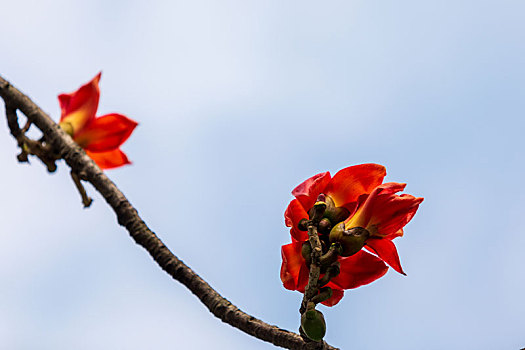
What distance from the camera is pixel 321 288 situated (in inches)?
53.3

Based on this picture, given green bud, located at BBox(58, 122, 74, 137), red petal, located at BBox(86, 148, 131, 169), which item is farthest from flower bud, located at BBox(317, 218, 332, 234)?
green bud, located at BBox(58, 122, 74, 137)

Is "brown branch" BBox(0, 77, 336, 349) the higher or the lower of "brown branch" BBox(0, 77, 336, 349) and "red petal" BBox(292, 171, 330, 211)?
the lower

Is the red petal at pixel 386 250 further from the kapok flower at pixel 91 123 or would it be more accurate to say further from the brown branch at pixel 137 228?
the kapok flower at pixel 91 123

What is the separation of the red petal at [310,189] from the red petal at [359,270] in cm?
16

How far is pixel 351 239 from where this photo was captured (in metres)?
1.39

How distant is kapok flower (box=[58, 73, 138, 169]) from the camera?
158 centimetres

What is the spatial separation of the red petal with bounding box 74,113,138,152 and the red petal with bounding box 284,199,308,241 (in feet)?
1.72

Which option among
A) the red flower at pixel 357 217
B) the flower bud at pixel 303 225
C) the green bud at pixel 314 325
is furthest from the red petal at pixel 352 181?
the green bud at pixel 314 325

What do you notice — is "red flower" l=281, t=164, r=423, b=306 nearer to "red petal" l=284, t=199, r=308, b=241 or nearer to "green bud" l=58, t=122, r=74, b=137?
"red petal" l=284, t=199, r=308, b=241

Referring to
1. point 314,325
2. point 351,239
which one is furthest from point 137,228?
point 351,239

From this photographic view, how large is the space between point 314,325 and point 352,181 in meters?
0.45

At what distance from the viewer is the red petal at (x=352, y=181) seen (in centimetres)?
150

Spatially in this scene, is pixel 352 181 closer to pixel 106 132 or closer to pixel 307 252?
pixel 307 252

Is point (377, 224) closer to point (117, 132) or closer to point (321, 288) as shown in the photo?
point (321, 288)
